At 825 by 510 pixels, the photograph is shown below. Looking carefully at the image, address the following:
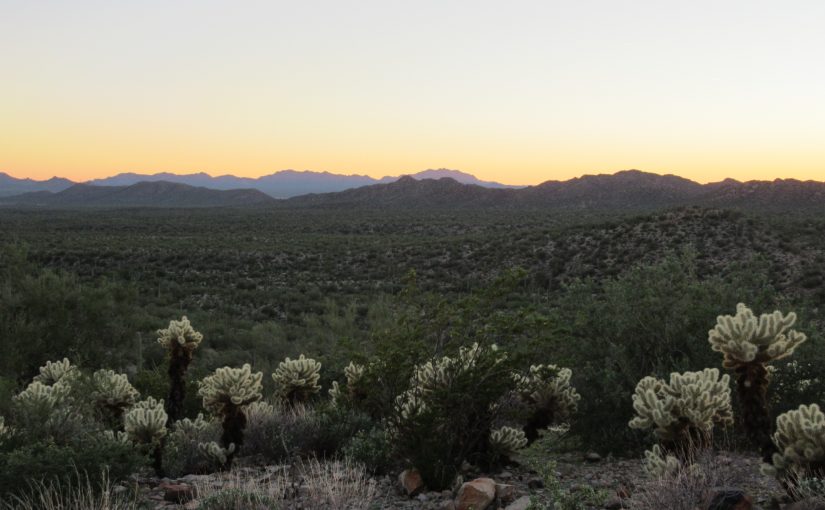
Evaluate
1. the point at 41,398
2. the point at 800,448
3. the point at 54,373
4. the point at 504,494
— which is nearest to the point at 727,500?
the point at 800,448

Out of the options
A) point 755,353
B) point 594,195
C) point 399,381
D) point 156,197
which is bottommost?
point 399,381

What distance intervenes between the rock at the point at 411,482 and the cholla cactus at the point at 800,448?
259 centimetres

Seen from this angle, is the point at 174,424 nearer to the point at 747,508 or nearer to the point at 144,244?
the point at 747,508

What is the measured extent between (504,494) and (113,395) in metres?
4.72

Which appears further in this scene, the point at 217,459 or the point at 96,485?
the point at 217,459

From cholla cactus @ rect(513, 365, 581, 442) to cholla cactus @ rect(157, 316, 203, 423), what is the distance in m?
4.01

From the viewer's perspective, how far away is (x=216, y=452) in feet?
19.2

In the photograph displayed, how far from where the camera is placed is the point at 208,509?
13.8 ft

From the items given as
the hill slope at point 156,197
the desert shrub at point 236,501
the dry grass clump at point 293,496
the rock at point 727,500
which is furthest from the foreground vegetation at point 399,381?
the hill slope at point 156,197

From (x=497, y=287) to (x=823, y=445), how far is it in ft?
9.19

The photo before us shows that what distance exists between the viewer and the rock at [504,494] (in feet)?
15.3

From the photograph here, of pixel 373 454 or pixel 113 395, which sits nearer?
pixel 373 454

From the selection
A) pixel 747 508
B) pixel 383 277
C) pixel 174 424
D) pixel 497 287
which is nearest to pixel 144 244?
pixel 383 277

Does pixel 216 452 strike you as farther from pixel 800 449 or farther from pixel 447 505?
pixel 800 449
